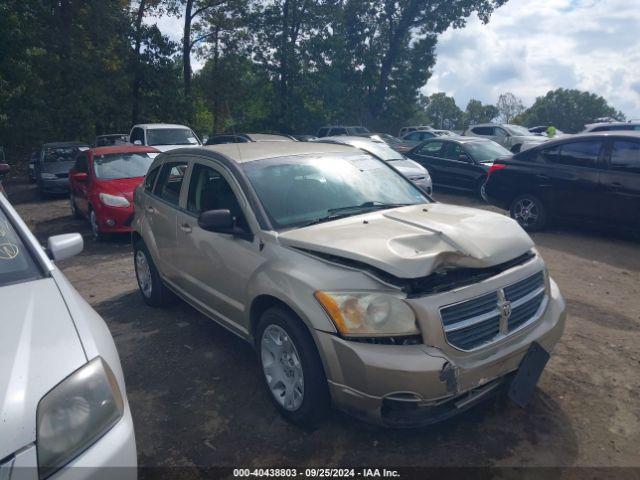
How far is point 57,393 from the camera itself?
1.97 m

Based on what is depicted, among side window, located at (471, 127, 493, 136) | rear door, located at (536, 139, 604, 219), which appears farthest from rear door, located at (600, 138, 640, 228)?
side window, located at (471, 127, 493, 136)

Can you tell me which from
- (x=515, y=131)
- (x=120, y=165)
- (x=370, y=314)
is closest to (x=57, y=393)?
(x=370, y=314)

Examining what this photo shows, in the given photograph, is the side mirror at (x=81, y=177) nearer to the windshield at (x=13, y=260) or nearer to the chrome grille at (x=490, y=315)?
the windshield at (x=13, y=260)

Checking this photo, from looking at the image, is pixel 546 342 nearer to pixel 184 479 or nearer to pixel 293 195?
pixel 293 195

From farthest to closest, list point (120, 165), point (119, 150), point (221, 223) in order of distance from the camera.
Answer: point (119, 150)
point (120, 165)
point (221, 223)

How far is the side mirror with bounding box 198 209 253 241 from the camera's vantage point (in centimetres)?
353

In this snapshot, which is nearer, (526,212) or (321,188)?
(321,188)

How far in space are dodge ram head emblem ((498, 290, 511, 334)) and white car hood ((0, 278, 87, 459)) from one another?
223 centimetres

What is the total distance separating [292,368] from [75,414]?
4.77 ft

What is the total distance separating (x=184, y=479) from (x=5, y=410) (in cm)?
132

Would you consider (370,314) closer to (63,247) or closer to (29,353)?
(29,353)

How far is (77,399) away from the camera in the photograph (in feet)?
6.57

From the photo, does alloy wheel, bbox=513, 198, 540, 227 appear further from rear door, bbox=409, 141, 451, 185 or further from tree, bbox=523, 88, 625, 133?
tree, bbox=523, 88, 625, 133

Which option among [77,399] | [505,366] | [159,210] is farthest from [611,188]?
[77,399]
